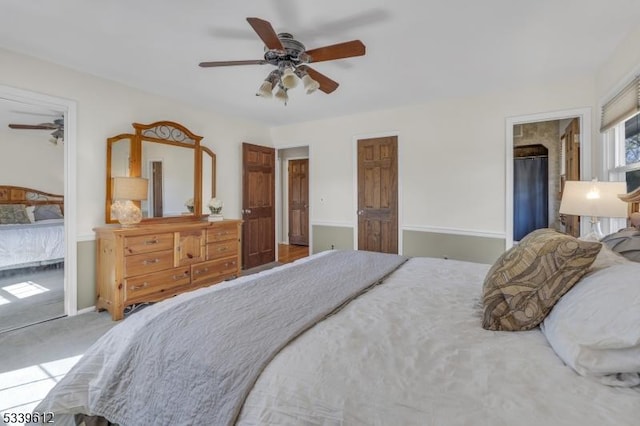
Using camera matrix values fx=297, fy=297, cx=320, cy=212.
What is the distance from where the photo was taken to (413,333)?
1085 mm

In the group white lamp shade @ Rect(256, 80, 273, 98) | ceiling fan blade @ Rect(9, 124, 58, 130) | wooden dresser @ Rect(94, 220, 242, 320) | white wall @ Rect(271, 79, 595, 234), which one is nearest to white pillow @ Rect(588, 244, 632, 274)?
white lamp shade @ Rect(256, 80, 273, 98)

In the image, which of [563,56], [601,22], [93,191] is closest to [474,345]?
[601,22]

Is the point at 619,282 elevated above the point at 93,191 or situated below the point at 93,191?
below

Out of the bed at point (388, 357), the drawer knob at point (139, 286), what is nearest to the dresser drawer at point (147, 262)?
the drawer knob at point (139, 286)

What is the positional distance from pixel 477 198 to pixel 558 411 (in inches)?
137

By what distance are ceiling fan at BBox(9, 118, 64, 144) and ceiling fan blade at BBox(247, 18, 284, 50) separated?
2.59 m

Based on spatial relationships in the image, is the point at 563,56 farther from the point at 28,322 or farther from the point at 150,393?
the point at 28,322

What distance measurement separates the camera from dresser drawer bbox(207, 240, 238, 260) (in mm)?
3690

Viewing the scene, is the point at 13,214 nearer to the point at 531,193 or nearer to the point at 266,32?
the point at 266,32

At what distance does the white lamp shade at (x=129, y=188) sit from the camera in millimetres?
3100

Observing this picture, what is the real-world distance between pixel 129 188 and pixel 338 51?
255 cm

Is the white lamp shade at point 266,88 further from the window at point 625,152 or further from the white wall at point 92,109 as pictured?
the window at point 625,152

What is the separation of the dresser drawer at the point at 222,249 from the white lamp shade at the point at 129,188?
3.11 ft

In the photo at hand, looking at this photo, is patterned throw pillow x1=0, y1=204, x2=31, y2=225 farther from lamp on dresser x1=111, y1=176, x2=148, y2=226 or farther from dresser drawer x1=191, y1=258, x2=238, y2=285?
dresser drawer x1=191, y1=258, x2=238, y2=285
